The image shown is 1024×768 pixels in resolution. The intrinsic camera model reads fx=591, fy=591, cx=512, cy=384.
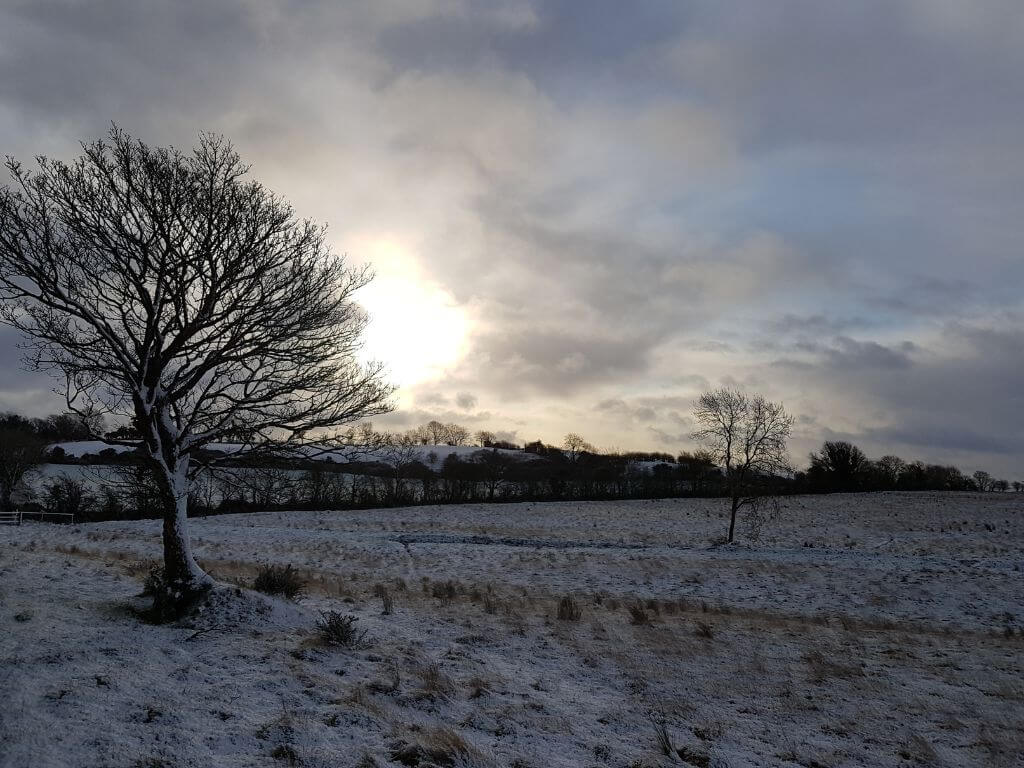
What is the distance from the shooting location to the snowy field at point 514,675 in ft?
18.5

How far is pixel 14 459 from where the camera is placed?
5178 centimetres

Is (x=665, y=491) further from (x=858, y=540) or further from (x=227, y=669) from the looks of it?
(x=227, y=669)

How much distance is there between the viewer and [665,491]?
223 feet

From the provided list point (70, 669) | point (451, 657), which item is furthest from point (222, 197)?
point (451, 657)

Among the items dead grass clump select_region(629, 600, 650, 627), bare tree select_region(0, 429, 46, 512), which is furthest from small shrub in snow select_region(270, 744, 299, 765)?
bare tree select_region(0, 429, 46, 512)

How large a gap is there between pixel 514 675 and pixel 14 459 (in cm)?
6152

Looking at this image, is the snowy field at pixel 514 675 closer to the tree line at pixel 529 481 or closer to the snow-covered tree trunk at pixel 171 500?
the snow-covered tree trunk at pixel 171 500

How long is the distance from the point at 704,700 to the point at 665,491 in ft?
206

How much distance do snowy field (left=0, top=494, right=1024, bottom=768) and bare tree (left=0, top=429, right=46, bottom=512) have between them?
1829 inches

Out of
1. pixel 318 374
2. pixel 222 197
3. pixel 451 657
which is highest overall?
pixel 222 197

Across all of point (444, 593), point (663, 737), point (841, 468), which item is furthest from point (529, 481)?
point (663, 737)

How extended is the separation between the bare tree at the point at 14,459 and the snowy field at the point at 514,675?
46.5 m

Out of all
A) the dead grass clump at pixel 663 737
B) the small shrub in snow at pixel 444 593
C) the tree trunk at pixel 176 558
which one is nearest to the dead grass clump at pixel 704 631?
the dead grass clump at pixel 663 737

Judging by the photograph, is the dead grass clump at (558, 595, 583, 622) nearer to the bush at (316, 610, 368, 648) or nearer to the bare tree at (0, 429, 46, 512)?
the bush at (316, 610, 368, 648)
